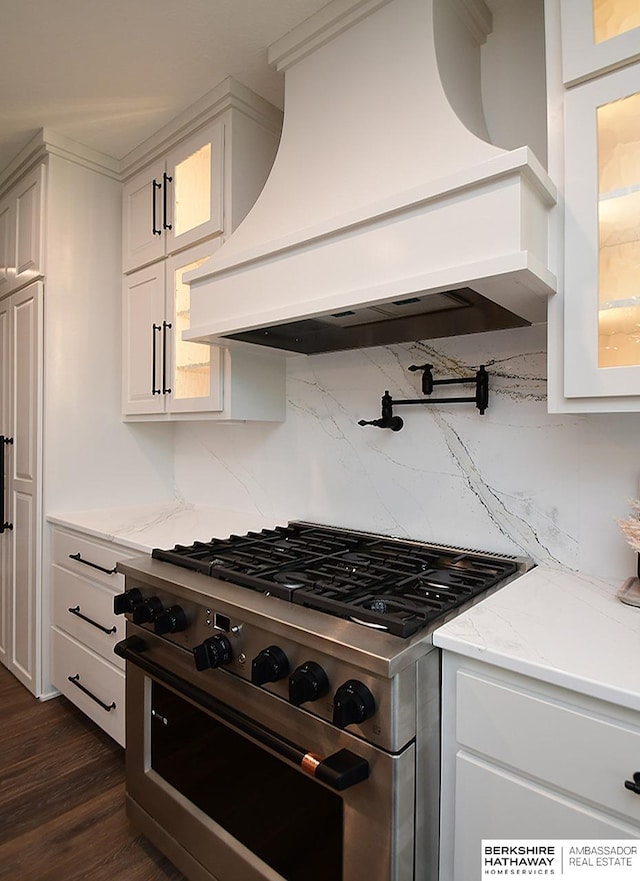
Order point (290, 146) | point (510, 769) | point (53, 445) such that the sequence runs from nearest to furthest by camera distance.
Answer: point (510, 769) < point (290, 146) < point (53, 445)

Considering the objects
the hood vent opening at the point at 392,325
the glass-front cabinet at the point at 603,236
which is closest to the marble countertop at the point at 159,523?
the hood vent opening at the point at 392,325

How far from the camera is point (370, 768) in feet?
3.13

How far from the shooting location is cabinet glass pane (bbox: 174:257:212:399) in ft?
7.04

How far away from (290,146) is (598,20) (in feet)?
2.79

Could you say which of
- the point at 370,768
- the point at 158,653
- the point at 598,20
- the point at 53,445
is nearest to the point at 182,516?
the point at 53,445

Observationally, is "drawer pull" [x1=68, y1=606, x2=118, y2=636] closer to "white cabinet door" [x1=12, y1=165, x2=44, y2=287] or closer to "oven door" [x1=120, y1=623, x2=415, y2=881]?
"oven door" [x1=120, y1=623, x2=415, y2=881]

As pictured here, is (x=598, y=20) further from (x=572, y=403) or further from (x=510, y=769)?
(x=510, y=769)

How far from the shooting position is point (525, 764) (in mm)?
895

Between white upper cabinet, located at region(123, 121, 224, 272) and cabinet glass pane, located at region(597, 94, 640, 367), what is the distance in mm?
1370

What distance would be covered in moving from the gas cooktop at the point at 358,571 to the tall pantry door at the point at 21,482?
1167mm

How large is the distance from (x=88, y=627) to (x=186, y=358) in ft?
3.91

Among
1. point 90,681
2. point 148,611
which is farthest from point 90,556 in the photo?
point 148,611

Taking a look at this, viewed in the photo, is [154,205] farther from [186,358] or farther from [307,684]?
[307,684]

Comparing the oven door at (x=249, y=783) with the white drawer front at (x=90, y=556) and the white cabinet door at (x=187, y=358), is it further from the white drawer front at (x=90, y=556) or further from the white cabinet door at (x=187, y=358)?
the white cabinet door at (x=187, y=358)
